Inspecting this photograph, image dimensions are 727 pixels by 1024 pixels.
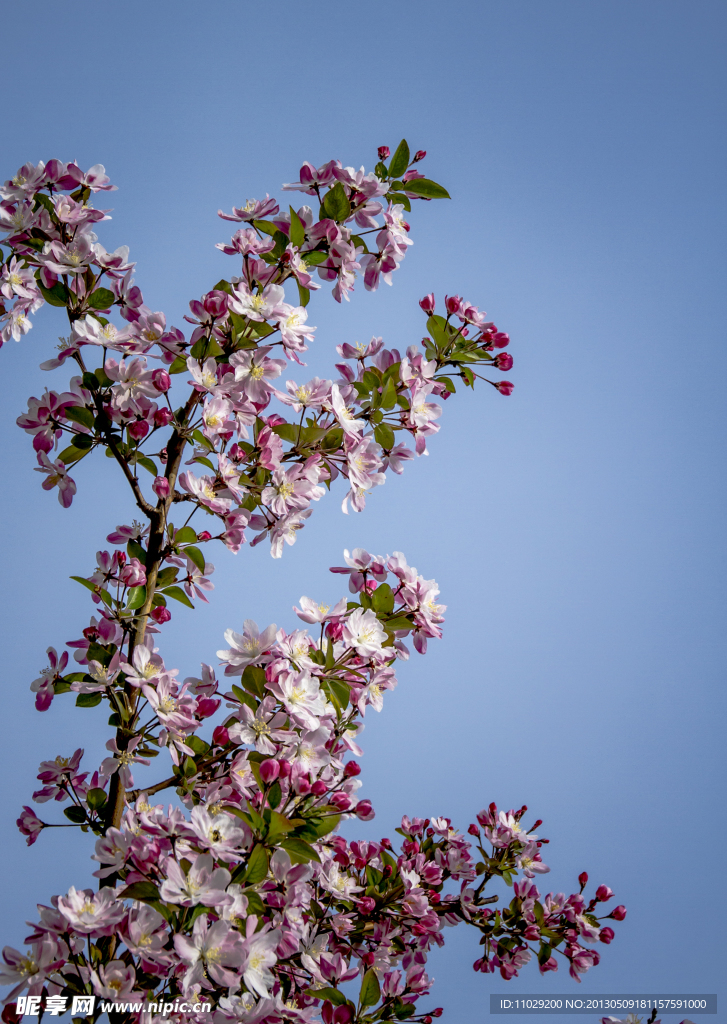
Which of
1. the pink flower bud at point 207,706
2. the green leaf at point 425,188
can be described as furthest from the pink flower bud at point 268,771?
the green leaf at point 425,188

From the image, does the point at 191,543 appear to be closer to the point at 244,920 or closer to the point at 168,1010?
the point at 244,920

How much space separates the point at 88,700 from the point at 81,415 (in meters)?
0.59

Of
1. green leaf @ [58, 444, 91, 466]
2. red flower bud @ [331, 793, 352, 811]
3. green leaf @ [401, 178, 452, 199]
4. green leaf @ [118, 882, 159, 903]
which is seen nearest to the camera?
green leaf @ [118, 882, 159, 903]

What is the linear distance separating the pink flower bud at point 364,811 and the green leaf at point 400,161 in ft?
4.64

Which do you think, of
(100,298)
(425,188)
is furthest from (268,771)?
(425,188)

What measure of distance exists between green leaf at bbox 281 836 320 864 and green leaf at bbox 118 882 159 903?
22cm

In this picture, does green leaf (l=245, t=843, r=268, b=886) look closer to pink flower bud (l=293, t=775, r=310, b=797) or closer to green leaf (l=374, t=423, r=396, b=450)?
pink flower bud (l=293, t=775, r=310, b=797)

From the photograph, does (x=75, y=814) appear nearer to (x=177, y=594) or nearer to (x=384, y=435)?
(x=177, y=594)

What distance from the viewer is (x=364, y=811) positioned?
159cm

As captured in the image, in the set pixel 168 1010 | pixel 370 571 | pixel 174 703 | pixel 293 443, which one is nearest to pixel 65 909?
pixel 168 1010

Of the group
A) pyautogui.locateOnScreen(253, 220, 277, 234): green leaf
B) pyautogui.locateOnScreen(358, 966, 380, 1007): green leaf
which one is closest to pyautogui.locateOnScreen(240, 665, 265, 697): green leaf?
pyautogui.locateOnScreen(358, 966, 380, 1007): green leaf

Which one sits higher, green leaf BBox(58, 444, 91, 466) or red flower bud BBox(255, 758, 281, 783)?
green leaf BBox(58, 444, 91, 466)

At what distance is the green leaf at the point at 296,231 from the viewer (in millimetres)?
1620

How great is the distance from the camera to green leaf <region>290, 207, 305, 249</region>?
162 centimetres
